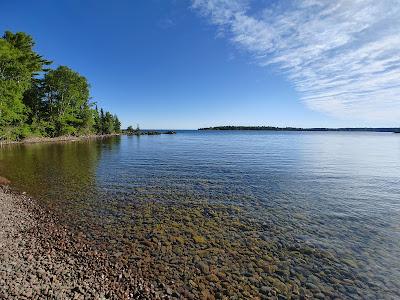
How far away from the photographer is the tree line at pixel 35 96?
172 feet

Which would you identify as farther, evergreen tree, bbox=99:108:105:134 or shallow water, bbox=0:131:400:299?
evergreen tree, bbox=99:108:105:134

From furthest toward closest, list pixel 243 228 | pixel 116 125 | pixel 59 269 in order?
pixel 116 125, pixel 243 228, pixel 59 269

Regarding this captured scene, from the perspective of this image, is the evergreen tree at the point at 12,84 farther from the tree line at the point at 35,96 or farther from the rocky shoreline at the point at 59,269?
the rocky shoreline at the point at 59,269

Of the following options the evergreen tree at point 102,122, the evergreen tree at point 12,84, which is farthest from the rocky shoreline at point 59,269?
the evergreen tree at point 102,122

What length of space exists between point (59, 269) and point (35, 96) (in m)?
83.3

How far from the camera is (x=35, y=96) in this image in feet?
245

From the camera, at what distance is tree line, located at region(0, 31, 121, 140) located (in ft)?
172

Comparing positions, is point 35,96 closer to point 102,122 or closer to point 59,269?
point 102,122

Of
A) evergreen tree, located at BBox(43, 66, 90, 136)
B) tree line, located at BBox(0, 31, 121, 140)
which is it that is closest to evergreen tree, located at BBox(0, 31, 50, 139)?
tree line, located at BBox(0, 31, 121, 140)

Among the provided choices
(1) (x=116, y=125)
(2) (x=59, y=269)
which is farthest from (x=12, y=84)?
(1) (x=116, y=125)

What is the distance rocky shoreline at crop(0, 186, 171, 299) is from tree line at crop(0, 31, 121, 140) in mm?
53321

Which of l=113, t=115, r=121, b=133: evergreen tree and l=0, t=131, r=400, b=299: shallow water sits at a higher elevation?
l=113, t=115, r=121, b=133: evergreen tree

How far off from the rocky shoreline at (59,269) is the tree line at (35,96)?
53.3 meters

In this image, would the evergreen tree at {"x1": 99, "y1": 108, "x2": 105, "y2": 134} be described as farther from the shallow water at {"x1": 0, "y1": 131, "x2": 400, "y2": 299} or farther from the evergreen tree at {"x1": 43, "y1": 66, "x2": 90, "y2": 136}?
the shallow water at {"x1": 0, "y1": 131, "x2": 400, "y2": 299}
